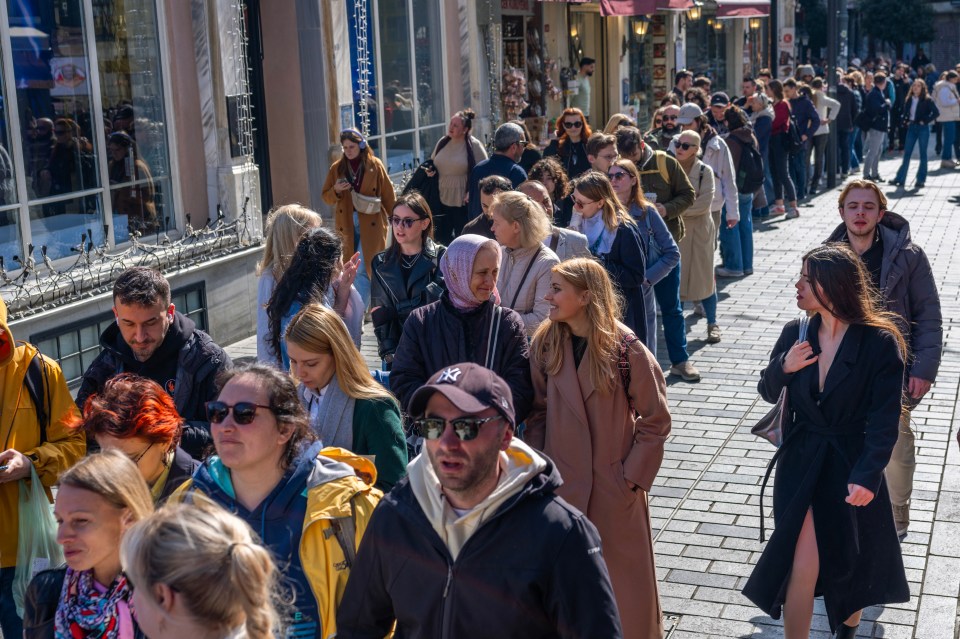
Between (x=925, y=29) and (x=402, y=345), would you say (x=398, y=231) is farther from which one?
(x=925, y=29)

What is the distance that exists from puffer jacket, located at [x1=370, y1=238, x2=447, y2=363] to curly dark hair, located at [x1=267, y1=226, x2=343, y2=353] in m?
0.50

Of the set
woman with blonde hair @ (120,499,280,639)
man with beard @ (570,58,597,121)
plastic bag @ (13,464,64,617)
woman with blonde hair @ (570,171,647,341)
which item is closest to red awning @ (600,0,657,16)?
man with beard @ (570,58,597,121)

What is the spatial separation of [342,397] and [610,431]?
114 centimetres

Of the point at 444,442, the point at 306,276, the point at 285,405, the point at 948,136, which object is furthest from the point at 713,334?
the point at 948,136

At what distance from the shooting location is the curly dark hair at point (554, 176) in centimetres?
985

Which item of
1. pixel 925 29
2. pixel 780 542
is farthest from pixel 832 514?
pixel 925 29

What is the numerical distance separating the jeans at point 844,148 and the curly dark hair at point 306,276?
18.0 metres

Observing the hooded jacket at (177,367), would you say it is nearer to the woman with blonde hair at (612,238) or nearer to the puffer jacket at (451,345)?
the puffer jacket at (451,345)

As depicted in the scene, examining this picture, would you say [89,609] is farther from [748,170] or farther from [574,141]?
[748,170]

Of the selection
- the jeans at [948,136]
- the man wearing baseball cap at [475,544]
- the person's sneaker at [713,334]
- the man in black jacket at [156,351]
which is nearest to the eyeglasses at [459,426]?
the man wearing baseball cap at [475,544]

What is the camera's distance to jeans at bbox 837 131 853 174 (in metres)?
22.8

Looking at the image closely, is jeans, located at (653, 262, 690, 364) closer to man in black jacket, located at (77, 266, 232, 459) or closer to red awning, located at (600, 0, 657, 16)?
man in black jacket, located at (77, 266, 232, 459)

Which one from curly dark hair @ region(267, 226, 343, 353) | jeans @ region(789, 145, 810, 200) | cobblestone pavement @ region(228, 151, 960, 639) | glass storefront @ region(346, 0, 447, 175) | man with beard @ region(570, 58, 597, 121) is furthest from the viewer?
man with beard @ region(570, 58, 597, 121)

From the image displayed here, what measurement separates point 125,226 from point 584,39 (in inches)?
589
